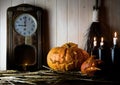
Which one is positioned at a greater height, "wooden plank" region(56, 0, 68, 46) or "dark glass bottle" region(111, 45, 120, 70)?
"wooden plank" region(56, 0, 68, 46)

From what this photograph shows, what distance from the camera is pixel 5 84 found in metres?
1.07

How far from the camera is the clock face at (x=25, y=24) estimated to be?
1.65m

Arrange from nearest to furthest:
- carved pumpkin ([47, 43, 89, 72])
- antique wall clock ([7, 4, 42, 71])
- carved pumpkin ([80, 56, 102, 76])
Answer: carved pumpkin ([80, 56, 102, 76]) < carved pumpkin ([47, 43, 89, 72]) < antique wall clock ([7, 4, 42, 71])

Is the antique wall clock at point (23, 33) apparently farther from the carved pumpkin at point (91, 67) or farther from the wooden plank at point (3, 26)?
the carved pumpkin at point (91, 67)

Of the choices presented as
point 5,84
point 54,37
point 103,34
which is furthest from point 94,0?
point 5,84

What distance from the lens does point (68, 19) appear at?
1738 mm

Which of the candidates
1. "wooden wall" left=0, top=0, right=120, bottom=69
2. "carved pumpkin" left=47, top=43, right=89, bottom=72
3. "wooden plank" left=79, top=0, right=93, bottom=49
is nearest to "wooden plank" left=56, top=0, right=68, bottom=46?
"wooden wall" left=0, top=0, right=120, bottom=69

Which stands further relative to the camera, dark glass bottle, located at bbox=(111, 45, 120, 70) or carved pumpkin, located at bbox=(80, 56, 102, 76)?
dark glass bottle, located at bbox=(111, 45, 120, 70)

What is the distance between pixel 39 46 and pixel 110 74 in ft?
1.90

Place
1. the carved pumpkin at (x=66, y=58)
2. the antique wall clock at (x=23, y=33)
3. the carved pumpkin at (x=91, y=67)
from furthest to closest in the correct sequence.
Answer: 1. the antique wall clock at (x=23, y=33)
2. the carved pumpkin at (x=66, y=58)
3. the carved pumpkin at (x=91, y=67)

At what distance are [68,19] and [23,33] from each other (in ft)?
1.11

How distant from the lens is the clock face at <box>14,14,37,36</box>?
165cm

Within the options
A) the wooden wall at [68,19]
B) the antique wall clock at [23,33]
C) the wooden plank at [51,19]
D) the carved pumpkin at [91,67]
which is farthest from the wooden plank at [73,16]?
the carved pumpkin at [91,67]

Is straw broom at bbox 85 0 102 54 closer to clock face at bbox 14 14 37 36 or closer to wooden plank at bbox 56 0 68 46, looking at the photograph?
wooden plank at bbox 56 0 68 46
